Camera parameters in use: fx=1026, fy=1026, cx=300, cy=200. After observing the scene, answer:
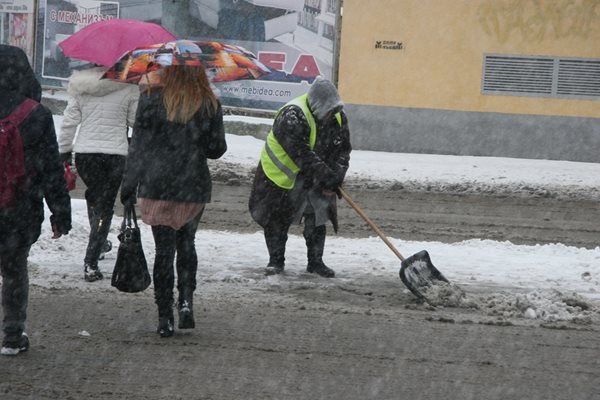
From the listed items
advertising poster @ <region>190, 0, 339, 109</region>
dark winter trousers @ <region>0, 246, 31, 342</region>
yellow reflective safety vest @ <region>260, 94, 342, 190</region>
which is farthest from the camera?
advertising poster @ <region>190, 0, 339, 109</region>

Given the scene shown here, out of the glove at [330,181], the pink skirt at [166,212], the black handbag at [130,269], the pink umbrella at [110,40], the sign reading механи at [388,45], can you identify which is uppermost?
the sign reading механи at [388,45]

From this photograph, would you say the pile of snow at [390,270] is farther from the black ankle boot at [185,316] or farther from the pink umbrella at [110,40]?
the pink umbrella at [110,40]

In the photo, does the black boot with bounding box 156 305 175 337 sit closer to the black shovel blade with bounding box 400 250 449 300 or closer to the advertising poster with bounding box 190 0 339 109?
the black shovel blade with bounding box 400 250 449 300

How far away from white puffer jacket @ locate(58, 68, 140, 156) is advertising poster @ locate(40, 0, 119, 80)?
43.7 ft

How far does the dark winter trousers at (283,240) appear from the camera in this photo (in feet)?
28.7

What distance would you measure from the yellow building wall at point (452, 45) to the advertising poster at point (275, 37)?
1.60ft

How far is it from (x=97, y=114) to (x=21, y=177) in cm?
263

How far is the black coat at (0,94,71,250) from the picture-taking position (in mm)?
5699

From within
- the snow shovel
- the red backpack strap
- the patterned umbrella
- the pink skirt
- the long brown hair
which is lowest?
the snow shovel

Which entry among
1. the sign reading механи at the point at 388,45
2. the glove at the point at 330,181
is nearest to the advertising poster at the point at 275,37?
the sign reading механи at the point at 388,45

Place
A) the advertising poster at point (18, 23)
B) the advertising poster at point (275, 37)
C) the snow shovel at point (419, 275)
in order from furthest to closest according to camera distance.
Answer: the advertising poster at point (18, 23), the advertising poster at point (275, 37), the snow shovel at point (419, 275)

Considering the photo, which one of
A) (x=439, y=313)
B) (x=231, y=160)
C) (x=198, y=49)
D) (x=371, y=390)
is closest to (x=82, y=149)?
(x=198, y=49)

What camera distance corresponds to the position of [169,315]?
6516 mm

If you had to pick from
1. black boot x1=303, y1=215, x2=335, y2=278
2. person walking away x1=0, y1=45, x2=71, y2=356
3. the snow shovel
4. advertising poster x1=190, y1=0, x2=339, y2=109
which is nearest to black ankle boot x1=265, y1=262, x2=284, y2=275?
black boot x1=303, y1=215, x2=335, y2=278
